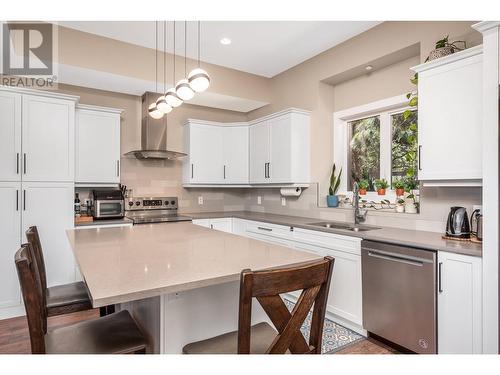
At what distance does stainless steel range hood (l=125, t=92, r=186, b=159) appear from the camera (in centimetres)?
→ 395

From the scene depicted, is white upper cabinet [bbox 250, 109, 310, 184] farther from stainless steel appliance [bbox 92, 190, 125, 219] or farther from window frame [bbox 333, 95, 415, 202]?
stainless steel appliance [bbox 92, 190, 125, 219]

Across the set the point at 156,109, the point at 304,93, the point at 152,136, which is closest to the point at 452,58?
the point at 304,93

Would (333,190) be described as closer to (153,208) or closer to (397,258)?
(397,258)

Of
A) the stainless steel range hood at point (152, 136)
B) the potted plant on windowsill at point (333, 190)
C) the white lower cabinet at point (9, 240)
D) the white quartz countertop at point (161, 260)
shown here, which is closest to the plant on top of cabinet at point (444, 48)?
the potted plant on windowsill at point (333, 190)

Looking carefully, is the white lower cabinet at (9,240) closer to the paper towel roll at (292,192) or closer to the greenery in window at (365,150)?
the paper towel roll at (292,192)

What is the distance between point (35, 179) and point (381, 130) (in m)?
3.59

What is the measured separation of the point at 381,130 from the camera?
3.38 m

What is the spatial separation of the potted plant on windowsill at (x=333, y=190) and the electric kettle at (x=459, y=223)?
1445 millimetres

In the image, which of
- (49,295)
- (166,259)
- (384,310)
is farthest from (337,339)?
(49,295)

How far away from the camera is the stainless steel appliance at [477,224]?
2093mm

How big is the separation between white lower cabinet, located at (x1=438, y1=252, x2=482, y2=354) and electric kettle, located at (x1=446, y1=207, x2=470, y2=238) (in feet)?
1.13

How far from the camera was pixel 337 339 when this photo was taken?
251cm
